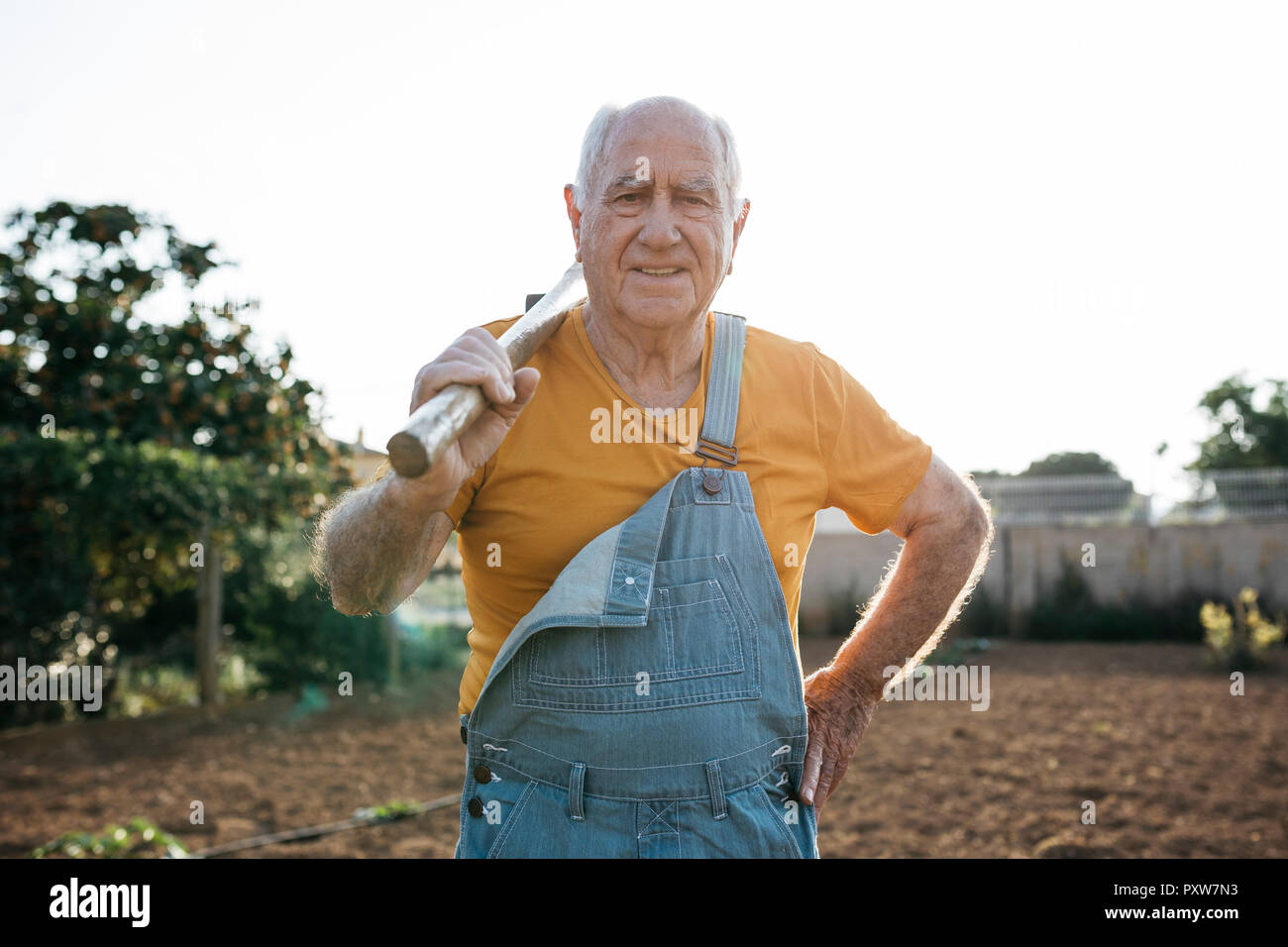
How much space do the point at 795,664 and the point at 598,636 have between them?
0.37 metres

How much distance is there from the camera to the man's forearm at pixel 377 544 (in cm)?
148

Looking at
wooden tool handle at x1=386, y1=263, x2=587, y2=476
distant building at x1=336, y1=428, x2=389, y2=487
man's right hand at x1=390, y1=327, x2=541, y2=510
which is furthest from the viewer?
distant building at x1=336, y1=428, x2=389, y2=487

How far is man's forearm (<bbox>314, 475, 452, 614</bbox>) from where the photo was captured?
148 centimetres

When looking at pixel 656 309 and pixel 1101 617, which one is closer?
pixel 656 309

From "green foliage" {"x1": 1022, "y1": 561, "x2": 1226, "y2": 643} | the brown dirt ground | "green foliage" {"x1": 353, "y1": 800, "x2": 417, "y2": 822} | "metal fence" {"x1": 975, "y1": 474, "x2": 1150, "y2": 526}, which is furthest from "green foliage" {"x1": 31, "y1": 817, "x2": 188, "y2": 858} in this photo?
"metal fence" {"x1": 975, "y1": 474, "x2": 1150, "y2": 526}

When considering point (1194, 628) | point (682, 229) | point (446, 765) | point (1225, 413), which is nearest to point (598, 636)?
point (682, 229)

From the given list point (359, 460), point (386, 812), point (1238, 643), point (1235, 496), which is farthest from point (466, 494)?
point (1235, 496)

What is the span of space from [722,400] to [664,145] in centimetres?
47

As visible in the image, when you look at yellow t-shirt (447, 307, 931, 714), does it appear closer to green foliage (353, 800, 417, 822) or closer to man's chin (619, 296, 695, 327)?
man's chin (619, 296, 695, 327)

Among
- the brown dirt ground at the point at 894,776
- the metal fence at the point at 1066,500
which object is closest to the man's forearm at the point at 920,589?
the brown dirt ground at the point at 894,776

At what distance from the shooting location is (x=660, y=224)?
5.65 ft

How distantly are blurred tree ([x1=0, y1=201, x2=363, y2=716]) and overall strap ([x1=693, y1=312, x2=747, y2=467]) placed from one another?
6398mm

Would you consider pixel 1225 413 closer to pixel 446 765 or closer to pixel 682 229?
pixel 446 765

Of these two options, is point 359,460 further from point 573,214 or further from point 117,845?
point 573,214
